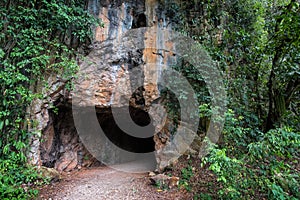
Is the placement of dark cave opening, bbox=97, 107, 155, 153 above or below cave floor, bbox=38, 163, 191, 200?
above

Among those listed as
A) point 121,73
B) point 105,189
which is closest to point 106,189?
point 105,189

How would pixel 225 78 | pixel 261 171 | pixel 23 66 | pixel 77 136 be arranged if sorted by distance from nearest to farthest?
pixel 261 171 → pixel 23 66 → pixel 225 78 → pixel 77 136

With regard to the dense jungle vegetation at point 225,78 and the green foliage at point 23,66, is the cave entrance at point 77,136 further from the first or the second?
the dense jungle vegetation at point 225,78

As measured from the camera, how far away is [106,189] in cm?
376

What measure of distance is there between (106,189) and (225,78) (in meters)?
3.60

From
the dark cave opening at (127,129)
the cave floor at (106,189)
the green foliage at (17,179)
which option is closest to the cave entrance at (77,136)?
the dark cave opening at (127,129)

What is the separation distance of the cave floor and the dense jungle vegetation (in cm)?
30

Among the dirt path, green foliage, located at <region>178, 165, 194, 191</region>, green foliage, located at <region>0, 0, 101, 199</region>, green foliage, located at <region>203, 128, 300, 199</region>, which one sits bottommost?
the dirt path

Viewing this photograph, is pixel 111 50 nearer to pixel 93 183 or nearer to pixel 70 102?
pixel 70 102

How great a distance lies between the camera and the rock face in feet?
15.0

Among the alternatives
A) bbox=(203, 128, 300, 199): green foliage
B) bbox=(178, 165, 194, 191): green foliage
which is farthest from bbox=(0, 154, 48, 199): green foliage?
bbox=(203, 128, 300, 199): green foliage

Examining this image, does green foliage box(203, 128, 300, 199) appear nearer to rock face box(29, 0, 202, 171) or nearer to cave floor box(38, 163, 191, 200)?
cave floor box(38, 163, 191, 200)

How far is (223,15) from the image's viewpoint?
533cm

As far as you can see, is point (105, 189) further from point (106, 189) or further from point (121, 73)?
point (121, 73)
